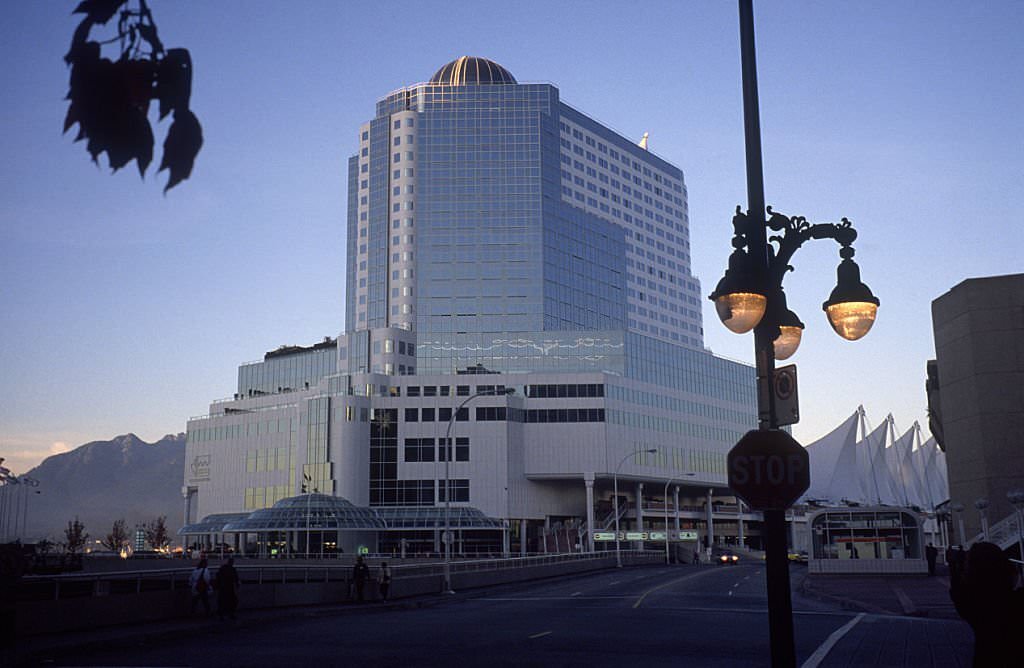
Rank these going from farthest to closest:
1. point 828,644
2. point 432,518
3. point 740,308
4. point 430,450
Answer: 1. point 430,450
2. point 432,518
3. point 828,644
4. point 740,308

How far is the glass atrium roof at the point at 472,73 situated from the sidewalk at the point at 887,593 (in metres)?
105

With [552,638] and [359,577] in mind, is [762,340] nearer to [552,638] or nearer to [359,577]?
[552,638]

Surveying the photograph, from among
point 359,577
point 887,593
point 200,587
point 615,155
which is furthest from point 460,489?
point 200,587

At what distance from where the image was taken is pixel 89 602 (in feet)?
79.2

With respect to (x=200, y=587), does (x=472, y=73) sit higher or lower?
higher

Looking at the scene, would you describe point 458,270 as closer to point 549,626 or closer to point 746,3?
point 549,626

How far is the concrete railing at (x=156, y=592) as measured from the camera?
75.2 ft

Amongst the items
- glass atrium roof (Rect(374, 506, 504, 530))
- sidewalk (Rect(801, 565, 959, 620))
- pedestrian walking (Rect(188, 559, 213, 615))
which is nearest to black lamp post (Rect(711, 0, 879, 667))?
sidewalk (Rect(801, 565, 959, 620))

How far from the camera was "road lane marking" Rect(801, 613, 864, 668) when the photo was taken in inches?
691

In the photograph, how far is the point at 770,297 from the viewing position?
9.94m

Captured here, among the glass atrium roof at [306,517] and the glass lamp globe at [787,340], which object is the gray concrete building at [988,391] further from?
the glass lamp globe at [787,340]

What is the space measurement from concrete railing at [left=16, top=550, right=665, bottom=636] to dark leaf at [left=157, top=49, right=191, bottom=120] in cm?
1955

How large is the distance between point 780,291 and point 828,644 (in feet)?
42.9

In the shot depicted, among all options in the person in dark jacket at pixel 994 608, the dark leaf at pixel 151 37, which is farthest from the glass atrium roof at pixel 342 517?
the dark leaf at pixel 151 37
